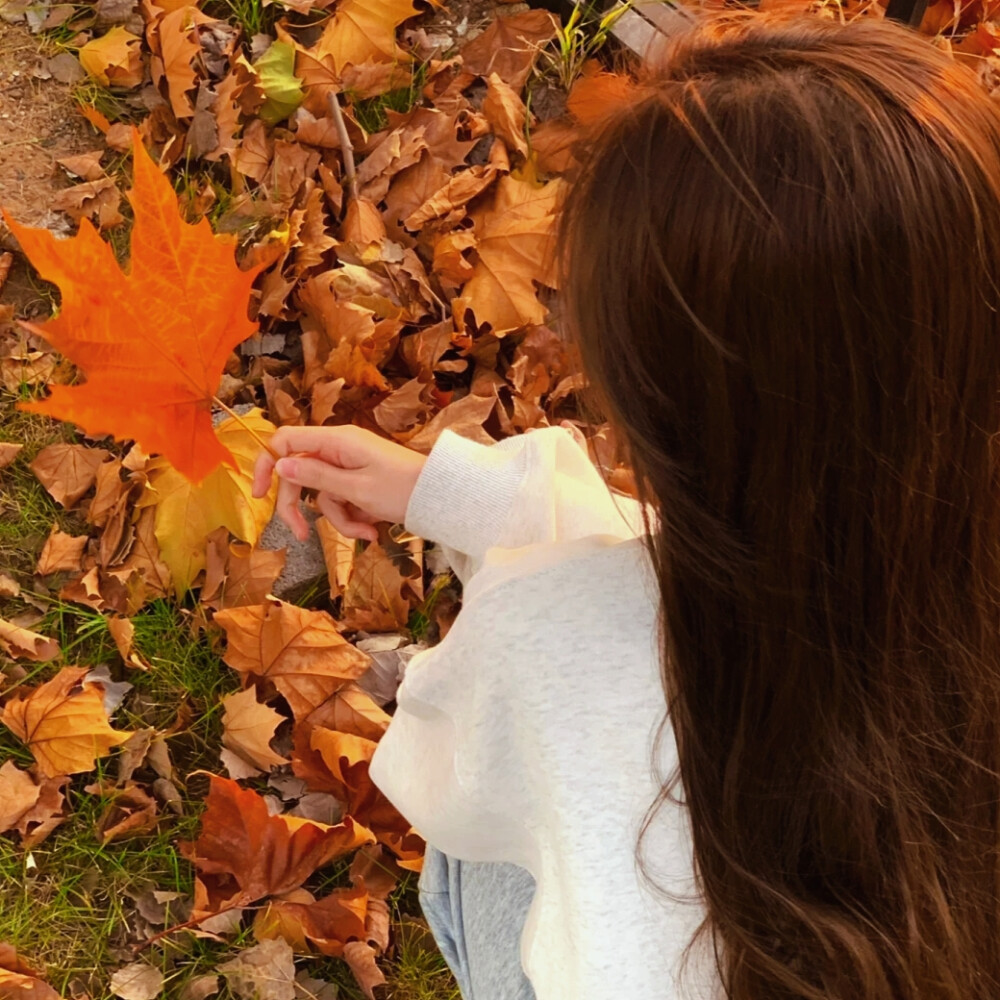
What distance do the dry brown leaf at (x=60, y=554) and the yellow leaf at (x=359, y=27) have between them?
972mm

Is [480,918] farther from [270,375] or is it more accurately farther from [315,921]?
[270,375]

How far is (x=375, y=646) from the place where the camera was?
5.15 feet

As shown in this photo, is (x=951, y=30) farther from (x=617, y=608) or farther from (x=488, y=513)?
(x=617, y=608)

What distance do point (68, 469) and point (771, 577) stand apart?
1.22 metres

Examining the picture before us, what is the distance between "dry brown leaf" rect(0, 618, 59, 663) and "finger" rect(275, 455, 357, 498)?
21.7 inches

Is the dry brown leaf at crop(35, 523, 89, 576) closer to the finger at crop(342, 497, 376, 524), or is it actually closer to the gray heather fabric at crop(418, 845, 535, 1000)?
the finger at crop(342, 497, 376, 524)

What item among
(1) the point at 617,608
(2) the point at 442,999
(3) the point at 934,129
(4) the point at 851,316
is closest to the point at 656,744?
(1) the point at 617,608

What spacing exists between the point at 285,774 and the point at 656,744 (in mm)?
818

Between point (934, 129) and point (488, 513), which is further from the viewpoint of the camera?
point (488, 513)

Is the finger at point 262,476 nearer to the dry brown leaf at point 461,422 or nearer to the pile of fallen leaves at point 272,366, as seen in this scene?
the pile of fallen leaves at point 272,366

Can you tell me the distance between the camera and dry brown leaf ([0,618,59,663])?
1534mm

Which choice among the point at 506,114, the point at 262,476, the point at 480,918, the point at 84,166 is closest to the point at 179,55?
the point at 84,166

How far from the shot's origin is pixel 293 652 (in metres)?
1.50

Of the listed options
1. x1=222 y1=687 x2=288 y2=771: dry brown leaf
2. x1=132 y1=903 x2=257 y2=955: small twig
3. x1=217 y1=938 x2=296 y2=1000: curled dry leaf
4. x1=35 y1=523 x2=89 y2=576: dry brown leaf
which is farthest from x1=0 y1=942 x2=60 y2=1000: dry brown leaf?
x1=35 y1=523 x2=89 y2=576: dry brown leaf
